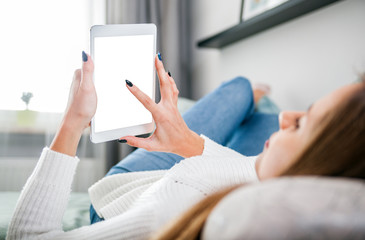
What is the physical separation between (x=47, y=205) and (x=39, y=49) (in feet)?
5.53

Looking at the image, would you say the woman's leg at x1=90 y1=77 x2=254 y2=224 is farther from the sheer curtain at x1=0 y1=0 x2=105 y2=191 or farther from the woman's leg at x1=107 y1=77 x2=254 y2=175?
the sheer curtain at x1=0 y1=0 x2=105 y2=191

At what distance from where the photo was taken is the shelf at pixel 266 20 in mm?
1456

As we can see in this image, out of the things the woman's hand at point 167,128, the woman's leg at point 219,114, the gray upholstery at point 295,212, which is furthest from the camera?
the woman's leg at point 219,114

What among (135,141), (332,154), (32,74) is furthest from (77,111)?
(32,74)

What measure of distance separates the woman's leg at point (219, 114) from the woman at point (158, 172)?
16 cm

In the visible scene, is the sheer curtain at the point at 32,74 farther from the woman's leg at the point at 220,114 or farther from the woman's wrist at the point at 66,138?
the woman's wrist at the point at 66,138

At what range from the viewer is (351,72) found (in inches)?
54.9

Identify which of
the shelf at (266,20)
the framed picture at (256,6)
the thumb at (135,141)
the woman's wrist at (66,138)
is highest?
the framed picture at (256,6)

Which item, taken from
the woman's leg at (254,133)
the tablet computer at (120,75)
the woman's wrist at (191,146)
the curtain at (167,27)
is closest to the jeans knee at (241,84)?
the woman's leg at (254,133)

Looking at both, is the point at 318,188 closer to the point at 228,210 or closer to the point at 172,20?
the point at 228,210

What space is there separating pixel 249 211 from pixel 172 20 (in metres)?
2.38

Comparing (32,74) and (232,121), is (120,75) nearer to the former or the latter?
(232,121)

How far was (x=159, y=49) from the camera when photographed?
2.57 m

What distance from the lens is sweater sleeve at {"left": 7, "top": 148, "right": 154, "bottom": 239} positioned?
0.63 m
